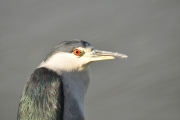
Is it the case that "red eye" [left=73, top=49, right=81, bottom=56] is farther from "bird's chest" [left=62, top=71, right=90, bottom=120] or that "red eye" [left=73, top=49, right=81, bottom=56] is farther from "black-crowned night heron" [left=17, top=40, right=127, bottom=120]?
"bird's chest" [left=62, top=71, right=90, bottom=120]

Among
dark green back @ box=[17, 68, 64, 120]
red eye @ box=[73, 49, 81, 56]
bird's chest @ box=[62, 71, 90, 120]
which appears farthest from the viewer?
red eye @ box=[73, 49, 81, 56]

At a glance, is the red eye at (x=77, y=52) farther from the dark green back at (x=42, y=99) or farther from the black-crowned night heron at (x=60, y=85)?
the dark green back at (x=42, y=99)

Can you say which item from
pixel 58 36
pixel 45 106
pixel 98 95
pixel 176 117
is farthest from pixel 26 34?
pixel 45 106

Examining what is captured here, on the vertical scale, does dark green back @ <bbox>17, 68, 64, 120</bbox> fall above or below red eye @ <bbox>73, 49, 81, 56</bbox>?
below

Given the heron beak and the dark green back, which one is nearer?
the dark green back

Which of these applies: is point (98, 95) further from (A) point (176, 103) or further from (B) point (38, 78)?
(B) point (38, 78)

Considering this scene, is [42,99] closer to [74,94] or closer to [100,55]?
[74,94]

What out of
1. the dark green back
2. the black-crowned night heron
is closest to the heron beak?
the black-crowned night heron

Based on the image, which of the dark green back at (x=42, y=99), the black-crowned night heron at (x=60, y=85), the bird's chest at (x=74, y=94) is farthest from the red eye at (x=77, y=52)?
the dark green back at (x=42, y=99)
